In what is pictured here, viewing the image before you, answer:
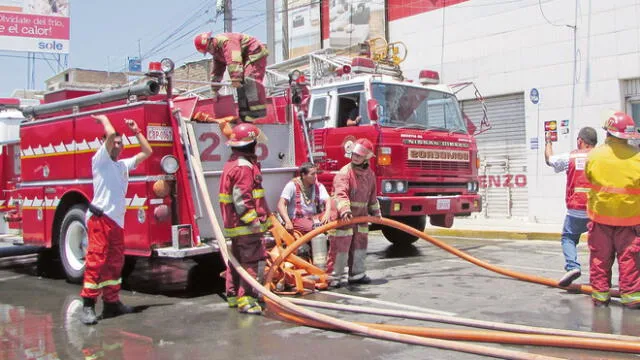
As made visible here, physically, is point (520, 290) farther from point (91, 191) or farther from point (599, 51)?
point (599, 51)

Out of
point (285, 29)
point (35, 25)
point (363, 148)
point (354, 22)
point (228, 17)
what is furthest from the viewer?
point (35, 25)

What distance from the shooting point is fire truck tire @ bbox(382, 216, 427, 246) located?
35.3ft

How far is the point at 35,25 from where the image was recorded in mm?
31859

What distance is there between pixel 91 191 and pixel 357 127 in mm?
3783

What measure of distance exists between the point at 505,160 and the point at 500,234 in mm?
3505

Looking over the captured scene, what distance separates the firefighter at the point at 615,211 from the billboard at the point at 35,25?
30711 millimetres

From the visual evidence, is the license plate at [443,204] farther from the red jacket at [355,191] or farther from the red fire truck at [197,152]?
the red jacket at [355,191]

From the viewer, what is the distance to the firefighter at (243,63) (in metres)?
7.53

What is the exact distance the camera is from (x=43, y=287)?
308 inches

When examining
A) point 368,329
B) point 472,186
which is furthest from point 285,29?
point 368,329

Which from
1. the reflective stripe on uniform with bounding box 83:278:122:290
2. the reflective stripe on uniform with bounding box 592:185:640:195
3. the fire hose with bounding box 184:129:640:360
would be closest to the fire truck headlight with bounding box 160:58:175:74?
the fire hose with bounding box 184:129:640:360

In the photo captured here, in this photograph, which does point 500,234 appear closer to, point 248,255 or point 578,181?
point 578,181

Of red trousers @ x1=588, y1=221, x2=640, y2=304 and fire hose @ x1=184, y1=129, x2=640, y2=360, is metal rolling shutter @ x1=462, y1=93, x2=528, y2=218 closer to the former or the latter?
red trousers @ x1=588, y1=221, x2=640, y2=304

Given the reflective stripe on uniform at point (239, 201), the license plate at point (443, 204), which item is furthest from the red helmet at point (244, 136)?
the license plate at point (443, 204)
